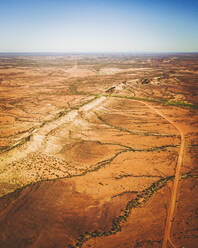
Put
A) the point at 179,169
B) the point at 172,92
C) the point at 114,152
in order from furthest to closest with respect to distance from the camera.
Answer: the point at 172,92 < the point at 114,152 < the point at 179,169

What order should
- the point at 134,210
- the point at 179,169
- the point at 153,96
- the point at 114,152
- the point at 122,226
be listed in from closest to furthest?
the point at 122,226, the point at 134,210, the point at 179,169, the point at 114,152, the point at 153,96

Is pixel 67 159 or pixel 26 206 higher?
pixel 67 159

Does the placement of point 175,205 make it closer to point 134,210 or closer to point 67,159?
point 134,210

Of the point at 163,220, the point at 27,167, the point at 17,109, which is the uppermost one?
the point at 17,109

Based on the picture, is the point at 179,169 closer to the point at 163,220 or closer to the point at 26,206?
the point at 163,220

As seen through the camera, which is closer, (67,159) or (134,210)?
(134,210)

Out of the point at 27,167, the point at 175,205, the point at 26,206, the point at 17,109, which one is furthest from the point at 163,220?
the point at 17,109

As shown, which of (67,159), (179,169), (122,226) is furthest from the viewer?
(67,159)

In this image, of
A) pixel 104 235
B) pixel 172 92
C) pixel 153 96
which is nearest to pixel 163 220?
pixel 104 235

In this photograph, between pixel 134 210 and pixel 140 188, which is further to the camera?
pixel 140 188
